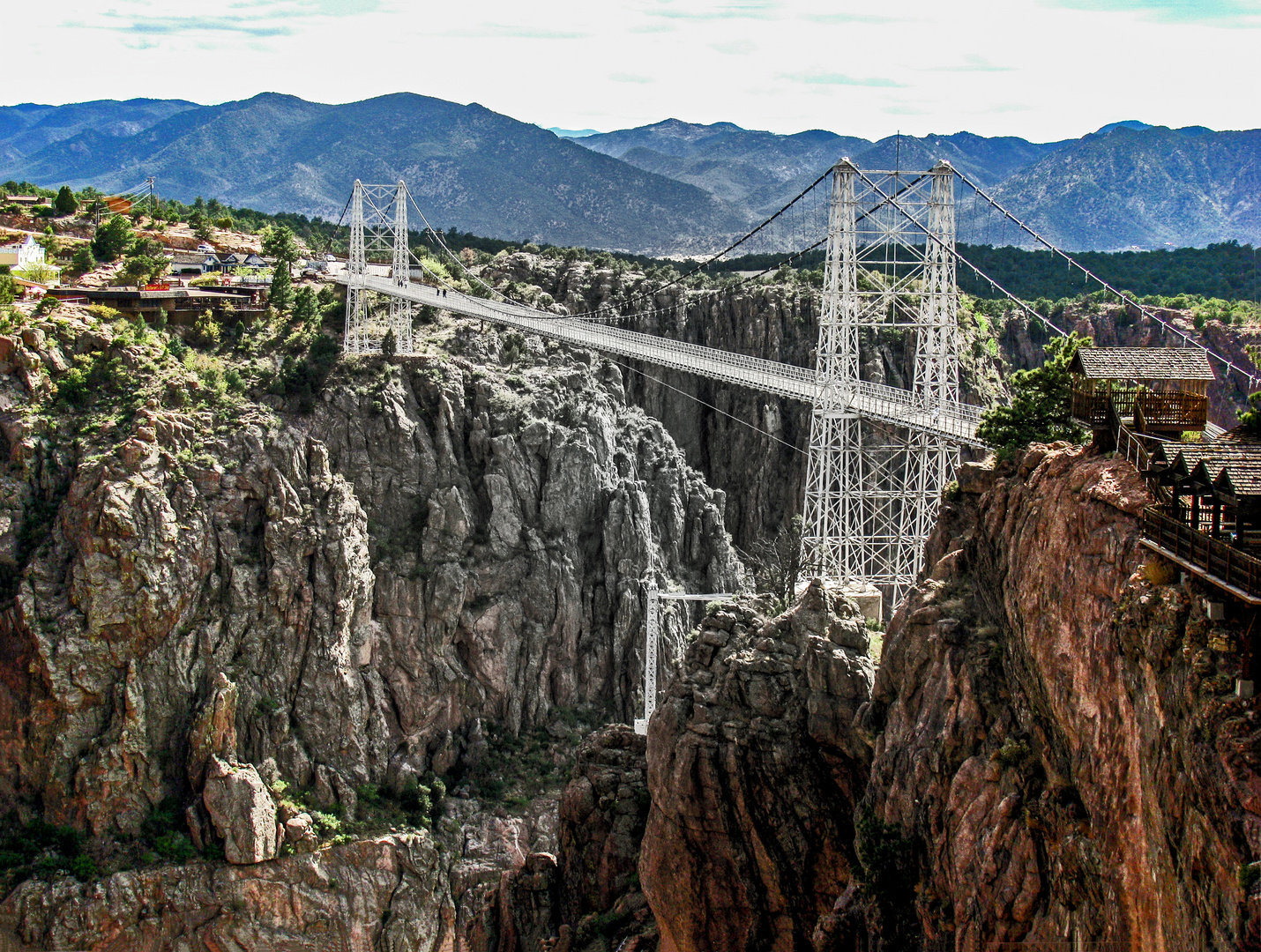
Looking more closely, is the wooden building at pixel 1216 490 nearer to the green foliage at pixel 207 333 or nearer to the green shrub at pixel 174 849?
the green shrub at pixel 174 849

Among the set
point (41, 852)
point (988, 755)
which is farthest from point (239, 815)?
point (988, 755)

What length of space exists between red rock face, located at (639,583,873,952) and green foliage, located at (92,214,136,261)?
184 feet

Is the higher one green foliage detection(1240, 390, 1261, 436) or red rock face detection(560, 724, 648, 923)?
green foliage detection(1240, 390, 1261, 436)

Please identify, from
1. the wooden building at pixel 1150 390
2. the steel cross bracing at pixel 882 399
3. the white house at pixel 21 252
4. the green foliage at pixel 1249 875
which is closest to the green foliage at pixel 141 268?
the white house at pixel 21 252

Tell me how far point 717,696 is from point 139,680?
33.0 meters

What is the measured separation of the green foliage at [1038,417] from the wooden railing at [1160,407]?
3.15m

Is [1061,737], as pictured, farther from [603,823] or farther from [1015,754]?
[603,823]

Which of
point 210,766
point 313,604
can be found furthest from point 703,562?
point 210,766

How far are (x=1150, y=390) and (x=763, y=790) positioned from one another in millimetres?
13793

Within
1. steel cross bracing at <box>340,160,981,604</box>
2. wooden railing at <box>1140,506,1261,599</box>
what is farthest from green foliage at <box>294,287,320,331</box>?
wooden railing at <box>1140,506,1261,599</box>

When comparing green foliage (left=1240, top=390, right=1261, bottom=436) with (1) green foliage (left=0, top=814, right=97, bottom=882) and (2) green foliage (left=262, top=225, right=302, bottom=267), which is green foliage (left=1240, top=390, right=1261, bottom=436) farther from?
(2) green foliage (left=262, top=225, right=302, bottom=267)

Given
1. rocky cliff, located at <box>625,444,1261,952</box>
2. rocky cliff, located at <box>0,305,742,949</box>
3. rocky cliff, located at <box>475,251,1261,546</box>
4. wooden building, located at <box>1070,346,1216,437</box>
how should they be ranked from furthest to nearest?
1. rocky cliff, located at <box>475,251,1261,546</box>
2. rocky cliff, located at <box>0,305,742,949</box>
3. wooden building, located at <box>1070,346,1216,437</box>
4. rocky cliff, located at <box>625,444,1261,952</box>

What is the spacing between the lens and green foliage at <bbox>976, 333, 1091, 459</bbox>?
30469mm

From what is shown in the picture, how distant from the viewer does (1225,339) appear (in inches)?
3356
